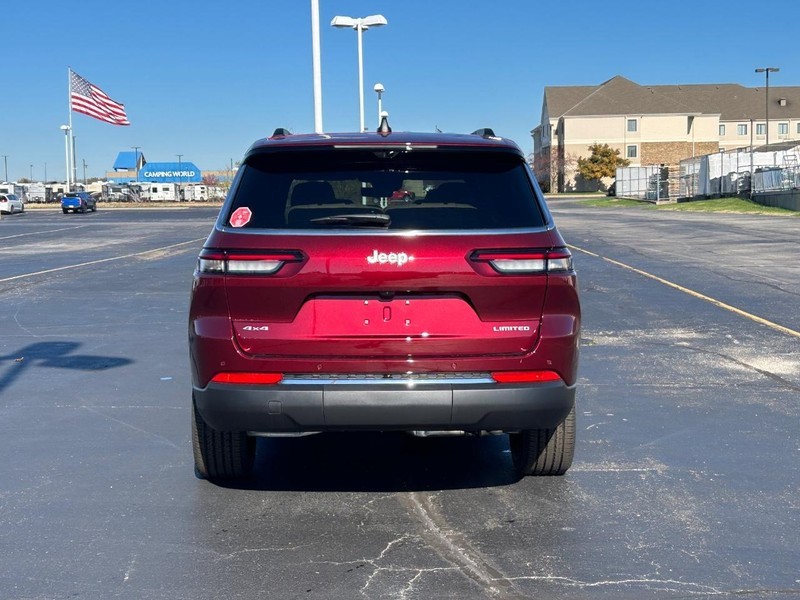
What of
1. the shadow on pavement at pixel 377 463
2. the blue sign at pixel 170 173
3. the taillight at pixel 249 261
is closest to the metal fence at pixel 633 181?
the blue sign at pixel 170 173

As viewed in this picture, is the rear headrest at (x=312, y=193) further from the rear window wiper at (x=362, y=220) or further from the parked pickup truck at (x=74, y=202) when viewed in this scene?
the parked pickup truck at (x=74, y=202)

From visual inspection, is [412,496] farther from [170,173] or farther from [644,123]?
[170,173]

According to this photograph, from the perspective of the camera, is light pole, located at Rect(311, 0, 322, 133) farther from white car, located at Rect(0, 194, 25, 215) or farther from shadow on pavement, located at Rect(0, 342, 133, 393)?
white car, located at Rect(0, 194, 25, 215)

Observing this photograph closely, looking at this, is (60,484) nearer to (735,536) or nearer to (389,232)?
(389,232)

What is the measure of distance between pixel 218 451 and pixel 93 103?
56784 millimetres

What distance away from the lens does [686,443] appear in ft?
19.9

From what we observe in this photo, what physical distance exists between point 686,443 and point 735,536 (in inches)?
63.4

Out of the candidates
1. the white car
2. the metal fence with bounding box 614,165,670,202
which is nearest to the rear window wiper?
the white car

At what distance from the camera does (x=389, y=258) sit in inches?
173

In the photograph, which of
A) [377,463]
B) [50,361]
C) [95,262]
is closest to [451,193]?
[377,463]

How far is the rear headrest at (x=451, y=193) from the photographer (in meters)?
4.74

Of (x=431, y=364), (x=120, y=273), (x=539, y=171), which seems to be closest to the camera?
(x=431, y=364)

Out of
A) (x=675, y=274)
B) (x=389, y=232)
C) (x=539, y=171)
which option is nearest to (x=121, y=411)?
(x=389, y=232)

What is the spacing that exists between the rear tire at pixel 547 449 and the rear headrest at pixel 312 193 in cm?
157
